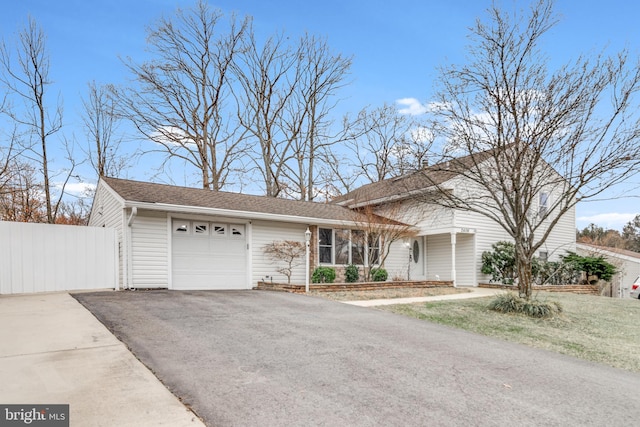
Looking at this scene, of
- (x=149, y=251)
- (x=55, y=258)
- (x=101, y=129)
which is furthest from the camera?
(x=101, y=129)

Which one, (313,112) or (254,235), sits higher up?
(313,112)

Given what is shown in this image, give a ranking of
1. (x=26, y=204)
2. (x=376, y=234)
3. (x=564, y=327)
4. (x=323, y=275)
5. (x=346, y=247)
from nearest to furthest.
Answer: (x=564, y=327) → (x=323, y=275) → (x=376, y=234) → (x=346, y=247) → (x=26, y=204)

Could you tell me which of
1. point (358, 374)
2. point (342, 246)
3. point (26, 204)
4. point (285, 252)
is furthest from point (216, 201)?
point (26, 204)

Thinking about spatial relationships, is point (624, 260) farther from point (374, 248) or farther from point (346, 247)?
point (346, 247)

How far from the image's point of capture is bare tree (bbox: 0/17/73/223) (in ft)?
56.4

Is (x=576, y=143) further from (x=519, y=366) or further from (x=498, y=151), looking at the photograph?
(x=519, y=366)

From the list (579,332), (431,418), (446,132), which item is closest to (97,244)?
(446,132)

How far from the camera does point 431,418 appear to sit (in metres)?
3.53

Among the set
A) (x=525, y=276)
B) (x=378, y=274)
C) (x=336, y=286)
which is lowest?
(x=336, y=286)

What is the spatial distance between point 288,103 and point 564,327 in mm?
21270

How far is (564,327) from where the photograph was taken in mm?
8672

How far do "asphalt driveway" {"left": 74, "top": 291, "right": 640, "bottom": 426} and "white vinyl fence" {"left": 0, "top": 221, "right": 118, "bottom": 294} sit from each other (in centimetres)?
397

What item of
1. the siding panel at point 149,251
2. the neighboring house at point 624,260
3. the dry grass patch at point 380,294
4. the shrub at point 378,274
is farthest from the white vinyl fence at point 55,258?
the neighboring house at point 624,260

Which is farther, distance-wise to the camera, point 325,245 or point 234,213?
point 325,245
